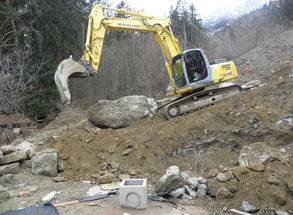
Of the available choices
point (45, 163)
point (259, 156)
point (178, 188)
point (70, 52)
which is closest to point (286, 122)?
point (259, 156)

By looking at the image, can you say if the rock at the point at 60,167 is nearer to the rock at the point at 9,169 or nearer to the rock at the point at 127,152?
the rock at the point at 9,169

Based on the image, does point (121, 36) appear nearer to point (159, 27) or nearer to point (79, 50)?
point (79, 50)

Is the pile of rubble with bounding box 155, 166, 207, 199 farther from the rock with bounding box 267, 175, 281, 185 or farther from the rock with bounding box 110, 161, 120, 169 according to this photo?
the rock with bounding box 110, 161, 120, 169

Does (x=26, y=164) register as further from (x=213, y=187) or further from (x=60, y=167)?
(x=213, y=187)

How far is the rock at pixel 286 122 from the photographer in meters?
9.01

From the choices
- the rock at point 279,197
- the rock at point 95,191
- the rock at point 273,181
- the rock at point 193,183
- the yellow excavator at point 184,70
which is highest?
the yellow excavator at point 184,70

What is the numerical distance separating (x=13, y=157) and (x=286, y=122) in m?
6.53

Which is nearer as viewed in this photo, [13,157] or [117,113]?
[13,157]

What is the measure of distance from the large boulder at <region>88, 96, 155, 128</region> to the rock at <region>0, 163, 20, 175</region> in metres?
3.13

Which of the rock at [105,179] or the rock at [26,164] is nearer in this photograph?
the rock at [105,179]

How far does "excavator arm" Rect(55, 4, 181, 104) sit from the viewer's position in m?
8.80

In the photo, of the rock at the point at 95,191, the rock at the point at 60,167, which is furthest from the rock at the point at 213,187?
the rock at the point at 60,167

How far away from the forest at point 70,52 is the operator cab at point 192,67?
24.9 ft

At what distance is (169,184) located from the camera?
6375mm
